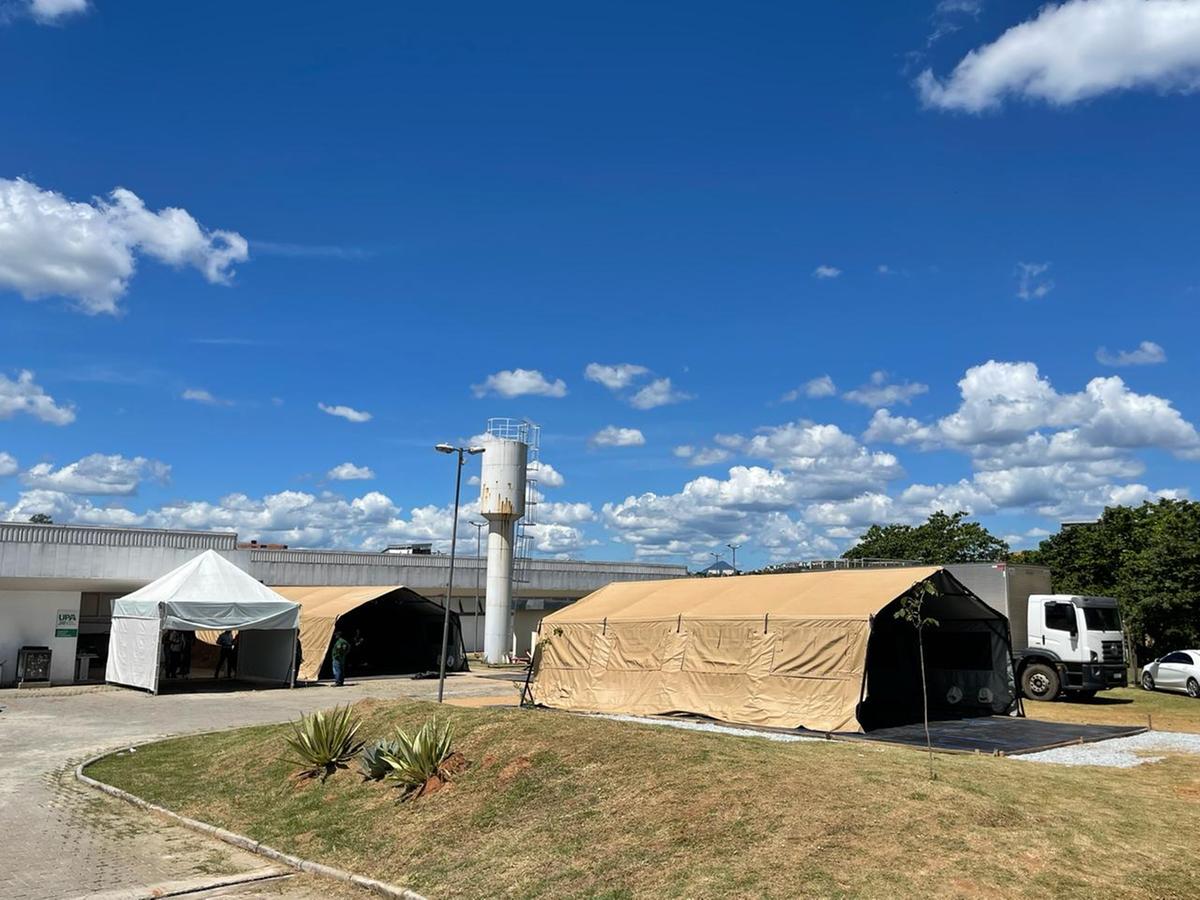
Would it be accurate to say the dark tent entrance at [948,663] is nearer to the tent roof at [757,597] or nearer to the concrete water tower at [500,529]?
the tent roof at [757,597]

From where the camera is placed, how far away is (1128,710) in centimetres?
2381

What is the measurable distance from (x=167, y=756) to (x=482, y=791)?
27.2 ft

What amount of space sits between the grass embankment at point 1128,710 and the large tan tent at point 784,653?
209 cm

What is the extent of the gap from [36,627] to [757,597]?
22.5 meters

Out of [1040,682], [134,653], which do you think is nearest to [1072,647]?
[1040,682]

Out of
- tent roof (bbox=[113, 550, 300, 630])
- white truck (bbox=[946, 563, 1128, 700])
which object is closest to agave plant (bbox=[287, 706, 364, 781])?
tent roof (bbox=[113, 550, 300, 630])

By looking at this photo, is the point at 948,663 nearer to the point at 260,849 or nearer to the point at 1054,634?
the point at 1054,634

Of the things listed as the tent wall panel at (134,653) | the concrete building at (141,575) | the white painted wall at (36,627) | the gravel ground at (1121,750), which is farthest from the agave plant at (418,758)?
the concrete building at (141,575)

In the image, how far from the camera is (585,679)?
23.9 meters

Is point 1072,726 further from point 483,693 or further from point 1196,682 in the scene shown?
point 483,693

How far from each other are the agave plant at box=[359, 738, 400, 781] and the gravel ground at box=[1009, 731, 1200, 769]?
9.24 metres

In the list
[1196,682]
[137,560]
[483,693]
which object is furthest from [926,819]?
[137,560]

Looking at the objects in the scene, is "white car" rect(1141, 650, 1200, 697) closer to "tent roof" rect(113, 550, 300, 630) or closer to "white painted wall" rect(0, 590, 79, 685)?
"tent roof" rect(113, 550, 300, 630)

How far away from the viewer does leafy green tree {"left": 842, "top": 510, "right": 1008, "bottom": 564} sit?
6656cm
